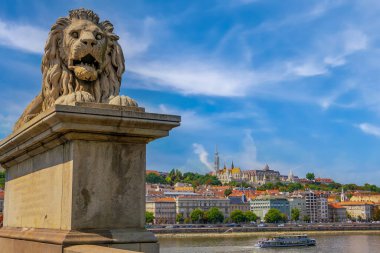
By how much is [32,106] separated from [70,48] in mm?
1040

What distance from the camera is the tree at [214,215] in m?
123

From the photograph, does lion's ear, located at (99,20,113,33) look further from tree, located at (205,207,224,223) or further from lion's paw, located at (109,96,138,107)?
tree, located at (205,207,224,223)

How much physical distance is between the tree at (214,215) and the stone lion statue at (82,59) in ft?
392

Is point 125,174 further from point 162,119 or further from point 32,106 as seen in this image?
point 32,106

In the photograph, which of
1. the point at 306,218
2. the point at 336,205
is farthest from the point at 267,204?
the point at 336,205

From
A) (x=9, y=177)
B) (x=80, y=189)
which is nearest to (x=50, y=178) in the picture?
(x=80, y=189)

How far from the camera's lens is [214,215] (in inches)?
4825

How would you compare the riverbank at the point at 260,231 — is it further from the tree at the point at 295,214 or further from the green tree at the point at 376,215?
the green tree at the point at 376,215

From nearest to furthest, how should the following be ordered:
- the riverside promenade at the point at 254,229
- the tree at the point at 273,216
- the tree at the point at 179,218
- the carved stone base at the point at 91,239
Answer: the carved stone base at the point at 91,239 → the riverside promenade at the point at 254,229 → the tree at the point at 179,218 → the tree at the point at 273,216

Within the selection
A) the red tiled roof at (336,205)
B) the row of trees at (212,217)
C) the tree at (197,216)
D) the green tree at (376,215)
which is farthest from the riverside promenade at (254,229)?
the red tiled roof at (336,205)

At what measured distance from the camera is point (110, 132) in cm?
426

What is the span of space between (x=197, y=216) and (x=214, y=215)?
3963 millimetres

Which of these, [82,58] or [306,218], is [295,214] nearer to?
[306,218]

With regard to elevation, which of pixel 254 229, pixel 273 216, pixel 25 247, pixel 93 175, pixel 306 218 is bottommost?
Answer: pixel 254 229
